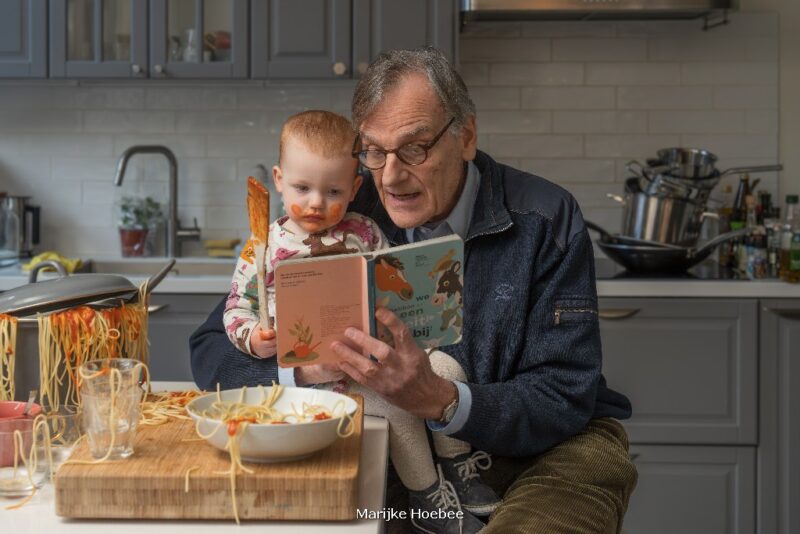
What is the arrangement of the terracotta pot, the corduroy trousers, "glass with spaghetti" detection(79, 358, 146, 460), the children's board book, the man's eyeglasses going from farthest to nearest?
the terracotta pot < the man's eyeglasses < the corduroy trousers < the children's board book < "glass with spaghetti" detection(79, 358, 146, 460)

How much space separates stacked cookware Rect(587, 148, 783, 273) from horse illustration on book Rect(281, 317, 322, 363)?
2167 mm

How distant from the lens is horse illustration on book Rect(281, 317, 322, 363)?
164cm

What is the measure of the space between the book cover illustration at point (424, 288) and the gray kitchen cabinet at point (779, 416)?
6.76ft

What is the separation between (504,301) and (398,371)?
17.3 inches

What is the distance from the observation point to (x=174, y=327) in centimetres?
364

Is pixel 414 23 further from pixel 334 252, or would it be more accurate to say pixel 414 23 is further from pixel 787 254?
pixel 334 252

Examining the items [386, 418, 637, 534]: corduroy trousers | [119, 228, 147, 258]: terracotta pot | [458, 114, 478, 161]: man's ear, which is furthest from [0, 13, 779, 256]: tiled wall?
[386, 418, 637, 534]: corduroy trousers

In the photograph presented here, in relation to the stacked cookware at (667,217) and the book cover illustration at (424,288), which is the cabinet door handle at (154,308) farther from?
the stacked cookware at (667,217)

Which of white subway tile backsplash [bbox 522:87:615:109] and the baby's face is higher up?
white subway tile backsplash [bbox 522:87:615:109]

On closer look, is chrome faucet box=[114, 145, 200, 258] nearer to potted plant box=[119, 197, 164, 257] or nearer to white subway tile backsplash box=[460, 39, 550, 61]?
potted plant box=[119, 197, 164, 257]

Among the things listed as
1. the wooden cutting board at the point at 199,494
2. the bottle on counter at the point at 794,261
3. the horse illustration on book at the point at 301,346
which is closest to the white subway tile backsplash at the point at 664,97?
the bottle on counter at the point at 794,261

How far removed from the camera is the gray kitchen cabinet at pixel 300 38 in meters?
3.84

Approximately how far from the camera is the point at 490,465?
2.08 metres

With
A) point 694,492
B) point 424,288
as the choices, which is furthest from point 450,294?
point 694,492
